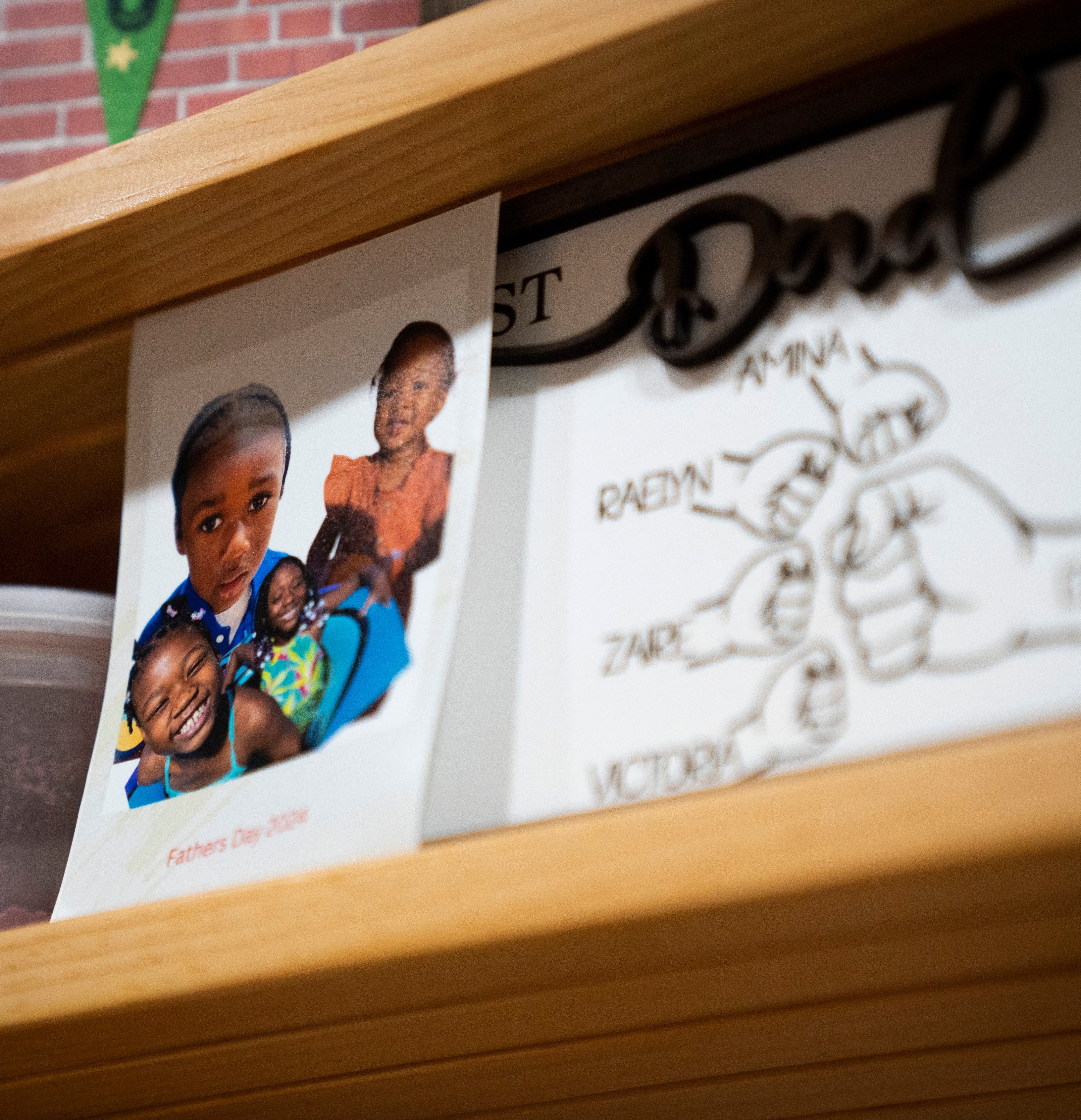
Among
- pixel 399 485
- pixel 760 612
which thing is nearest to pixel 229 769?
pixel 399 485

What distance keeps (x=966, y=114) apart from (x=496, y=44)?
203 millimetres

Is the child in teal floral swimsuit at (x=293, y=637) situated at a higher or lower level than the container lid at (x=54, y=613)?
lower

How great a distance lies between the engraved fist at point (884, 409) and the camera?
0.42 m

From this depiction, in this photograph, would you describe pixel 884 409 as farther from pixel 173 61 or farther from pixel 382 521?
pixel 173 61

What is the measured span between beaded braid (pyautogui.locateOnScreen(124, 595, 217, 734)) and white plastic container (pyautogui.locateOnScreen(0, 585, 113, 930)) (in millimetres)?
72

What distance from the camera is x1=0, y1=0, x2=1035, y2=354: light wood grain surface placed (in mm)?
473

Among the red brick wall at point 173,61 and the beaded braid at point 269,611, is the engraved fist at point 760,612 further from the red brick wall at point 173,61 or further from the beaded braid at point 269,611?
the red brick wall at point 173,61

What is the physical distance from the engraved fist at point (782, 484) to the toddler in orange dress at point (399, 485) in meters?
0.13

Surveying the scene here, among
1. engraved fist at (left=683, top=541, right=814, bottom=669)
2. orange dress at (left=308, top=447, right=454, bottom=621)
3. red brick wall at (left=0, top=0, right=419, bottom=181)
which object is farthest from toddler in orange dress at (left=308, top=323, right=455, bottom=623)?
red brick wall at (left=0, top=0, right=419, bottom=181)

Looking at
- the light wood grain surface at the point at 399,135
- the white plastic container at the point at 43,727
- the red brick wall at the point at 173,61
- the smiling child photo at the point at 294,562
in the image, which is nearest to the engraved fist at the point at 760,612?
the smiling child photo at the point at 294,562

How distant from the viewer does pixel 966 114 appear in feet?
1.44

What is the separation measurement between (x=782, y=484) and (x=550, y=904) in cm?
18

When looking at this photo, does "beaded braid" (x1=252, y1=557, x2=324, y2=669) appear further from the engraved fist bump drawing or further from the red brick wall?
the red brick wall

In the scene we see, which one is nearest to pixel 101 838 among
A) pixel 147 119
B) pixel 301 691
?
pixel 301 691
